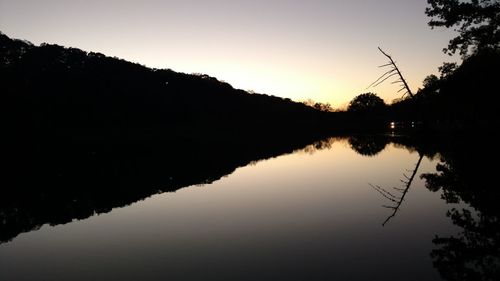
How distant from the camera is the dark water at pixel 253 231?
9.75 meters

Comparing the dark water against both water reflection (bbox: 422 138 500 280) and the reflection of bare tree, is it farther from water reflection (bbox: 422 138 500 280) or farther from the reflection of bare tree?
the reflection of bare tree

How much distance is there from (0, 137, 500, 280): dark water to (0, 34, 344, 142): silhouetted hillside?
5082cm

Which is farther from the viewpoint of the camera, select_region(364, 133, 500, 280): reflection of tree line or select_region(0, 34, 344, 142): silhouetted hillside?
select_region(0, 34, 344, 142): silhouetted hillside

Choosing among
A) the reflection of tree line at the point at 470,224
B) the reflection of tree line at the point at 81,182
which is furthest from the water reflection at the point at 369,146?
the reflection of tree line at the point at 470,224

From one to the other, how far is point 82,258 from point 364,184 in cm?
1731

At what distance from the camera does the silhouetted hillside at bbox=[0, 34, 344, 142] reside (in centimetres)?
7770

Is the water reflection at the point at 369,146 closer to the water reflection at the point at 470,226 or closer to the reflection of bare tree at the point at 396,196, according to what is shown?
the water reflection at the point at 470,226

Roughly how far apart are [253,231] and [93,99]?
100448mm

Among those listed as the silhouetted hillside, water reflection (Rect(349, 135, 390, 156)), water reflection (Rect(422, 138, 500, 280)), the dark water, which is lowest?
water reflection (Rect(349, 135, 390, 156))

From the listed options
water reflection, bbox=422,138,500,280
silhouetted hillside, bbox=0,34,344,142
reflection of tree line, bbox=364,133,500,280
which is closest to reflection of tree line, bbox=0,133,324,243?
reflection of tree line, bbox=364,133,500,280

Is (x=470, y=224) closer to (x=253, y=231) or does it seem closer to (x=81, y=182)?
(x=253, y=231)

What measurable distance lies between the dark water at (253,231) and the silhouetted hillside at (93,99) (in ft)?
167

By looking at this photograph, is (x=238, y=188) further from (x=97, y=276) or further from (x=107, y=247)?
(x=97, y=276)

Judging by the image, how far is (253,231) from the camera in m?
13.7
